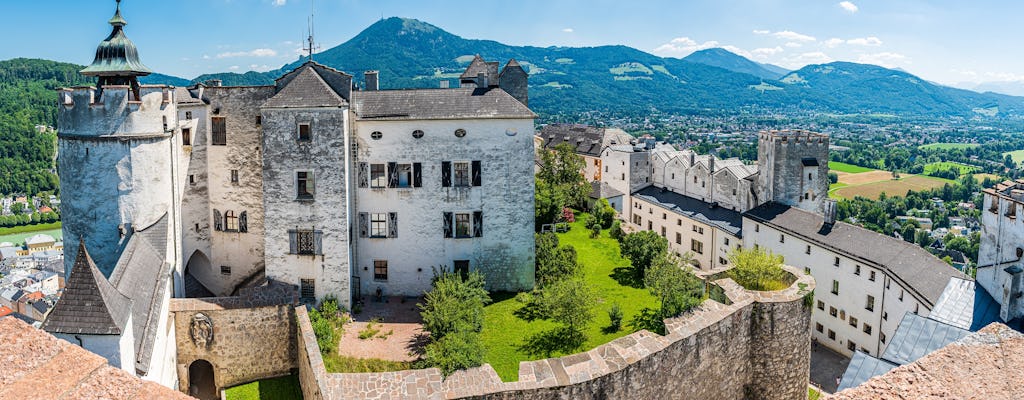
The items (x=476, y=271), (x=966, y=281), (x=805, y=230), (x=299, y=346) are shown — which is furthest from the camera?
(x=805, y=230)

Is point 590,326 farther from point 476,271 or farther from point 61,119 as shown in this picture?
point 61,119

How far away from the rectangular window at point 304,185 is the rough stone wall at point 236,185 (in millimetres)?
3281

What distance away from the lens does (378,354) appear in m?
25.5

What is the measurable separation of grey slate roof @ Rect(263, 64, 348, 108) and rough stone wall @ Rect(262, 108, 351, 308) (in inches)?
10.7

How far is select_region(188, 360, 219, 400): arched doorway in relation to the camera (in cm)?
2716

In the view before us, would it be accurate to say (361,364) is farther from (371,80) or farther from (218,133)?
(371,80)

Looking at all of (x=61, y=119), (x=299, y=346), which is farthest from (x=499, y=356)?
(x=61, y=119)

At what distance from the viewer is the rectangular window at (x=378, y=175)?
1217 inches

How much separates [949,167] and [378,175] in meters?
186

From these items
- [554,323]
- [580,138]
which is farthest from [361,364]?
[580,138]

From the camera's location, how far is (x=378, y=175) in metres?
31.0

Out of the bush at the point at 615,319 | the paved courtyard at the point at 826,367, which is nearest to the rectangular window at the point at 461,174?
A: the bush at the point at 615,319

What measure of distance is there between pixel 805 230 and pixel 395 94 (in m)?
28.7

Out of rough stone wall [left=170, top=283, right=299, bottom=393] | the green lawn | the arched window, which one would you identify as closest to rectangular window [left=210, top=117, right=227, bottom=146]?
the arched window
